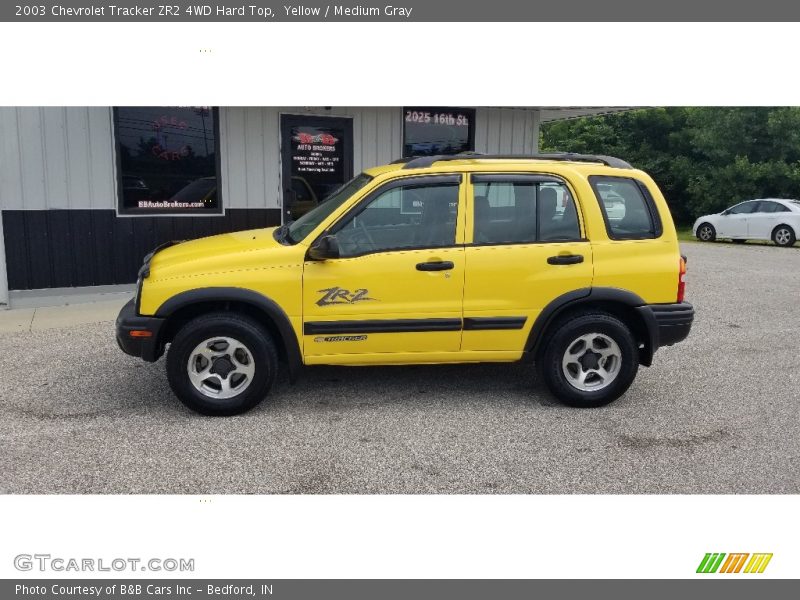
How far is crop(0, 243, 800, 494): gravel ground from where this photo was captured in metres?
3.96

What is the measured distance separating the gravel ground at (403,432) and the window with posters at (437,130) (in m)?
5.35

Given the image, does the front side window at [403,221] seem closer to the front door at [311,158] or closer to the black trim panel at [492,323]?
the black trim panel at [492,323]

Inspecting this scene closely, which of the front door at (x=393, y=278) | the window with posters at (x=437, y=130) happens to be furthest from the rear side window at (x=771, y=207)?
the front door at (x=393, y=278)

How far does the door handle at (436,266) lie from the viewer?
4914 millimetres

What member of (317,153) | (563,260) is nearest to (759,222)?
(317,153)

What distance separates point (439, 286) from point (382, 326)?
1.68 ft

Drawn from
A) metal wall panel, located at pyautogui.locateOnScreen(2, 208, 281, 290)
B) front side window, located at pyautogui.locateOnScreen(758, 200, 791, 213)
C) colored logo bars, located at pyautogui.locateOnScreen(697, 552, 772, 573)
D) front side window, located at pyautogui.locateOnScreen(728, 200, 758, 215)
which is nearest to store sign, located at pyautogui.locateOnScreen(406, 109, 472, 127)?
metal wall panel, located at pyautogui.locateOnScreen(2, 208, 281, 290)

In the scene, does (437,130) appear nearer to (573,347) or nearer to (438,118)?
(438,118)

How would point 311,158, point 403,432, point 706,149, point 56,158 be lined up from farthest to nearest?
1. point 706,149
2. point 311,158
3. point 56,158
4. point 403,432

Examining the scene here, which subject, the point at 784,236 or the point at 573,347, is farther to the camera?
the point at 784,236

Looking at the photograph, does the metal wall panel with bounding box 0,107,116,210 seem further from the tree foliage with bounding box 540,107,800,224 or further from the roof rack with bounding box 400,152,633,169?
the tree foliage with bounding box 540,107,800,224

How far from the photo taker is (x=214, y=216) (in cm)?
943

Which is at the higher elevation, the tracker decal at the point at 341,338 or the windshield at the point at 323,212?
the windshield at the point at 323,212

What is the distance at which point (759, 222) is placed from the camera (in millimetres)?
19734
